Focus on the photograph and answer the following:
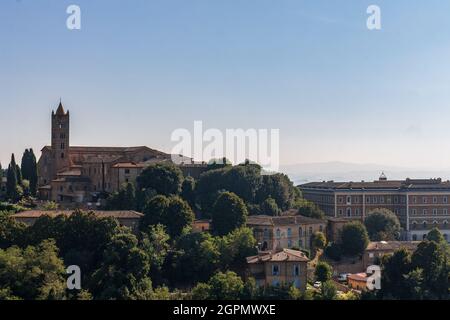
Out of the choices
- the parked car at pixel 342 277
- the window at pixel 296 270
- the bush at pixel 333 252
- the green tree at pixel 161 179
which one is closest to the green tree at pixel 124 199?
the green tree at pixel 161 179

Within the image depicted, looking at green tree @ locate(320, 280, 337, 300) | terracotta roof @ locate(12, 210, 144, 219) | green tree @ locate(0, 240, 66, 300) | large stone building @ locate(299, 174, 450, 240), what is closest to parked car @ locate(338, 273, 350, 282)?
green tree @ locate(320, 280, 337, 300)

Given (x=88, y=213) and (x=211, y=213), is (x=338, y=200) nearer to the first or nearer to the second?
(x=211, y=213)

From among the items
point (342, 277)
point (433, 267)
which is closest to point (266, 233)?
point (342, 277)

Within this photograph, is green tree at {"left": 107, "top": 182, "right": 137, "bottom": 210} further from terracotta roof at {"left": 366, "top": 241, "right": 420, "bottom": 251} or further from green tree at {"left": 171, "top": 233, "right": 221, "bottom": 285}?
terracotta roof at {"left": 366, "top": 241, "right": 420, "bottom": 251}

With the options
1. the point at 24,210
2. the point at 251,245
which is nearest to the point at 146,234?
the point at 251,245

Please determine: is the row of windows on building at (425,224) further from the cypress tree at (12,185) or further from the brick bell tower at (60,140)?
the cypress tree at (12,185)

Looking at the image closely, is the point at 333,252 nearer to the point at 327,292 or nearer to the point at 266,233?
the point at 266,233
